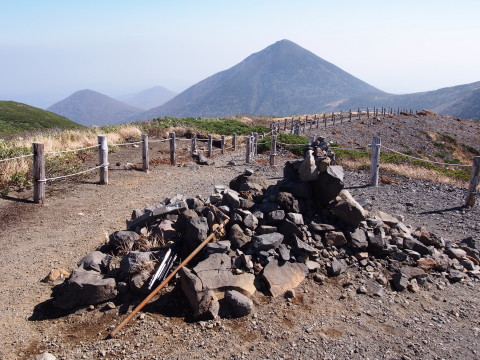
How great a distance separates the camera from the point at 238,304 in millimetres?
4684

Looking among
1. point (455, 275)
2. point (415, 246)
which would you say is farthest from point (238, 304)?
point (455, 275)

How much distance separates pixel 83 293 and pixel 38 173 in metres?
4.88

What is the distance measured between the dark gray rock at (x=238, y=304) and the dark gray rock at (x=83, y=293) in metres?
1.43

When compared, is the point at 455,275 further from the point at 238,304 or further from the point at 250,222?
the point at 238,304

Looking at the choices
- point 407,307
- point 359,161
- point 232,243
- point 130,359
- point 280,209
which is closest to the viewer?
point 130,359

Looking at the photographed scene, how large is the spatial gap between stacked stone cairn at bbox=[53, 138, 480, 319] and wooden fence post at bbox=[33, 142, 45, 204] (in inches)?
127

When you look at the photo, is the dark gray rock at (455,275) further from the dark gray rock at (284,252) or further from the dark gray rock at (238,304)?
the dark gray rock at (238,304)

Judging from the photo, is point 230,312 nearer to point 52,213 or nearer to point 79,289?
point 79,289

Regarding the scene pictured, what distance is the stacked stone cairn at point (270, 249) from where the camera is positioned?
16.2ft

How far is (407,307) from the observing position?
5145 millimetres

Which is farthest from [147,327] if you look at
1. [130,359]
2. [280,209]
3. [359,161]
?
[359,161]

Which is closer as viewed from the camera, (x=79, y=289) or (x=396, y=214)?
(x=79, y=289)

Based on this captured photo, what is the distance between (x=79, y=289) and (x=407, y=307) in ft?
13.5

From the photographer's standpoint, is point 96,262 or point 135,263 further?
point 96,262
